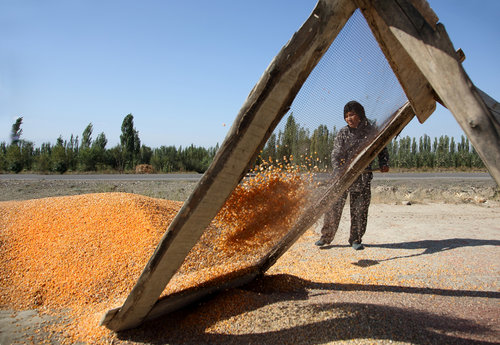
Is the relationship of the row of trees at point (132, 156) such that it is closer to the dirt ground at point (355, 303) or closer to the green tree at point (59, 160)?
the green tree at point (59, 160)

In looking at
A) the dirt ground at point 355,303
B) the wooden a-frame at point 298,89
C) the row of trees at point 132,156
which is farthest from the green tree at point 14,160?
the wooden a-frame at point 298,89

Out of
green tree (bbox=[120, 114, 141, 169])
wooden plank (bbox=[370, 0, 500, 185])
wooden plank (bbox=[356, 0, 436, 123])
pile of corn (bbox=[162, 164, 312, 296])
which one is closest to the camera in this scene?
wooden plank (bbox=[370, 0, 500, 185])

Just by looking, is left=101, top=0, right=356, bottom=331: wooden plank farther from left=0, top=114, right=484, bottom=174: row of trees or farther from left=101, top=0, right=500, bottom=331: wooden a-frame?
left=0, top=114, right=484, bottom=174: row of trees

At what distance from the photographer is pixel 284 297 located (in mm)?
2971

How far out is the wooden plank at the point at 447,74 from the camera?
1522 millimetres

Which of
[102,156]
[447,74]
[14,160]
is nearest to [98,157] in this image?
[102,156]

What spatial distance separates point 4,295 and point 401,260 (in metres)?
4.22

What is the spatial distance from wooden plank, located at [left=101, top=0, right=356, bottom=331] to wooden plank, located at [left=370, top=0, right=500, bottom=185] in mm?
273

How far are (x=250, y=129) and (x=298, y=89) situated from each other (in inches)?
14.0

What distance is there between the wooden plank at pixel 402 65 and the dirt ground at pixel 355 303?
60.0 inches

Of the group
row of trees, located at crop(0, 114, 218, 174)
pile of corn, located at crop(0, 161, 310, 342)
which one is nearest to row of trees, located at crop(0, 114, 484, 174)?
row of trees, located at crop(0, 114, 218, 174)

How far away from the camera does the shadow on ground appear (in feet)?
7.41

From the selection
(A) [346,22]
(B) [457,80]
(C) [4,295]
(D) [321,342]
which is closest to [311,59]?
(A) [346,22]

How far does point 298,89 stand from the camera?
6.38 feet
